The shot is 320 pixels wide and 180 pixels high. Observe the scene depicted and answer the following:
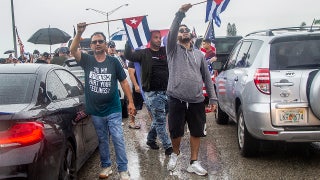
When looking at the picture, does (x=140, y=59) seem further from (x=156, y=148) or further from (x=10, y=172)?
(x=10, y=172)

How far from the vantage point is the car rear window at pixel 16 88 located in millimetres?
4047

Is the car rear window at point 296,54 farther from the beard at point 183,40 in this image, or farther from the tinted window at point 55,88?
the tinted window at point 55,88

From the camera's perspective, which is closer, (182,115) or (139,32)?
(182,115)

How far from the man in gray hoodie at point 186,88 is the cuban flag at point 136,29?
152 cm

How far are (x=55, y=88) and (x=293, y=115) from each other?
2.68m

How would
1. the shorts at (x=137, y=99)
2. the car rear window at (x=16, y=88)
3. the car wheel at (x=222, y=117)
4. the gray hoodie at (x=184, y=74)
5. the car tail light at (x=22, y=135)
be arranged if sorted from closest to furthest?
the car tail light at (x=22, y=135) < the car rear window at (x=16, y=88) < the gray hoodie at (x=184, y=74) < the shorts at (x=137, y=99) < the car wheel at (x=222, y=117)

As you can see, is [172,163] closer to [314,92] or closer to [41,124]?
[314,92]

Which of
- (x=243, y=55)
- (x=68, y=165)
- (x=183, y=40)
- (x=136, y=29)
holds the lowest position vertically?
(x=68, y=165)

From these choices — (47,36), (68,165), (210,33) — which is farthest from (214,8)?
(47,36)

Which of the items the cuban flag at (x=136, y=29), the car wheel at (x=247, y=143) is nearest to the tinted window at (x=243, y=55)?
the car wheel at (x=247, y=143)

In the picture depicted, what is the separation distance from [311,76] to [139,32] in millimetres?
2717

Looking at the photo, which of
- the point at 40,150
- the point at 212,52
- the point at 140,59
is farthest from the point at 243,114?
the point at 212,52

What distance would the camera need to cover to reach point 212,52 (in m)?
10.5

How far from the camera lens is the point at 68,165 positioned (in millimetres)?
4477
